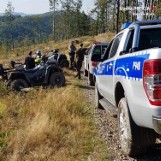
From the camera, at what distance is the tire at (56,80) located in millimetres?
14292

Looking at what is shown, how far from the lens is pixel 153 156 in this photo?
5.50 metres

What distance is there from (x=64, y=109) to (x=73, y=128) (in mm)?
1356

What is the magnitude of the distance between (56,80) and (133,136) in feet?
31.8

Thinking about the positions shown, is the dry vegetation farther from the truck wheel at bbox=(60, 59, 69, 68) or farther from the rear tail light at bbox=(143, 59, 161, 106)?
the truck wheel at bbox=(60, 59, 69, 68)

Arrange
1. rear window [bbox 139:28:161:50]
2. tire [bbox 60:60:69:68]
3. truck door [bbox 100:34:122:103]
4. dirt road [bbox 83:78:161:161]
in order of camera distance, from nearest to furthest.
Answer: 1. dirt road [bbox 83:78:161:161]
2. rear window [bbox 139:28:161:50]
3. truck door [bbox 100:34:122:103]
4. tire [bbox 60:60:69:68]

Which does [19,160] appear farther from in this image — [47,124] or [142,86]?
[142,86]

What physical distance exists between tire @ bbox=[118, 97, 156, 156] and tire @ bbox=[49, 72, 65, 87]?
906 centimetres

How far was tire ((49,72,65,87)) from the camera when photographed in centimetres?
1429

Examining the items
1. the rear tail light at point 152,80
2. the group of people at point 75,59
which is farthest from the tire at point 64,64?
the rear tail light at point 152,80

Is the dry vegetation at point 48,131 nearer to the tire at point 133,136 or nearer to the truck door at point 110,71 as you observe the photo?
the tire at point 133,136

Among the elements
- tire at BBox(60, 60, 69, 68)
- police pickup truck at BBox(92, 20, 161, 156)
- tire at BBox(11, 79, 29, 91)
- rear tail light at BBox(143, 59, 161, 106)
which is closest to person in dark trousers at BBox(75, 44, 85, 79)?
tire at BBox(60, 60, 69, 68)

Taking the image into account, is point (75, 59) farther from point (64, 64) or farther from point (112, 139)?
point (112, 139)

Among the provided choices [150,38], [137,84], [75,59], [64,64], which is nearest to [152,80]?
[137,84]

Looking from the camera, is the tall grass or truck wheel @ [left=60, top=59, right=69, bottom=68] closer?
the tall grass
